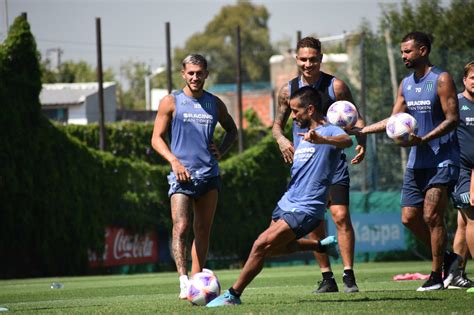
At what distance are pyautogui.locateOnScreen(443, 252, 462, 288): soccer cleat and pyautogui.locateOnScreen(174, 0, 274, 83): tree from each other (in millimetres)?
100149

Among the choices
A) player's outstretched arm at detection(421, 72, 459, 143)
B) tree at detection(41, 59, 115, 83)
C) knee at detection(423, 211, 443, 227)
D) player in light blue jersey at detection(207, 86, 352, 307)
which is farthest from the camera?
tree at detection(41, 59, 115, 83)

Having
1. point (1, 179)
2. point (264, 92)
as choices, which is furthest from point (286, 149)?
point (264, 92)

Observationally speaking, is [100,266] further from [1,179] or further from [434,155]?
[434,155]

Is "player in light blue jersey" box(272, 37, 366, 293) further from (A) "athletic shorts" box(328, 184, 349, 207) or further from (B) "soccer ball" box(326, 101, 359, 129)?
(B) "soccer ball" box(326, 101, 359, 129)

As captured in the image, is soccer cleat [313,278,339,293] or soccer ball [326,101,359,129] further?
soccer cleat [313,278,339,293]

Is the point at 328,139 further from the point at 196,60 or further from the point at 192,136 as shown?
the point at 196,60

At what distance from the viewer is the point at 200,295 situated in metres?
9.59

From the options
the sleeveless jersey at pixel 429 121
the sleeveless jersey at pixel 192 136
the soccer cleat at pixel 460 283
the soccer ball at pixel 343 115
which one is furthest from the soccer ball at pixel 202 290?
the soccer cleat at pixel 460 283

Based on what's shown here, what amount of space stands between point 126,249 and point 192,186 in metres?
16.0

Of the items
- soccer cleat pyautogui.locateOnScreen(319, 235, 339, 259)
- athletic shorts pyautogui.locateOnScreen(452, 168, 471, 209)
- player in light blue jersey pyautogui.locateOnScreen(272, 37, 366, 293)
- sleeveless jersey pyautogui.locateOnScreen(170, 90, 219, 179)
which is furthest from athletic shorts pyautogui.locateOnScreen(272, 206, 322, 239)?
athletic shorts pyautogui.locateOnScreen(452, 168, 471, 209)

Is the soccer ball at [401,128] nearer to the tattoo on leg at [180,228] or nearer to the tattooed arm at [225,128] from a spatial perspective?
the tattooed arm at [225,128]

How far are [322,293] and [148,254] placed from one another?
16770 millimetres

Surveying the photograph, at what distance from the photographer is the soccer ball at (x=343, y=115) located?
10141 mm

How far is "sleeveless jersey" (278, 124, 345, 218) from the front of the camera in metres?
9.19
